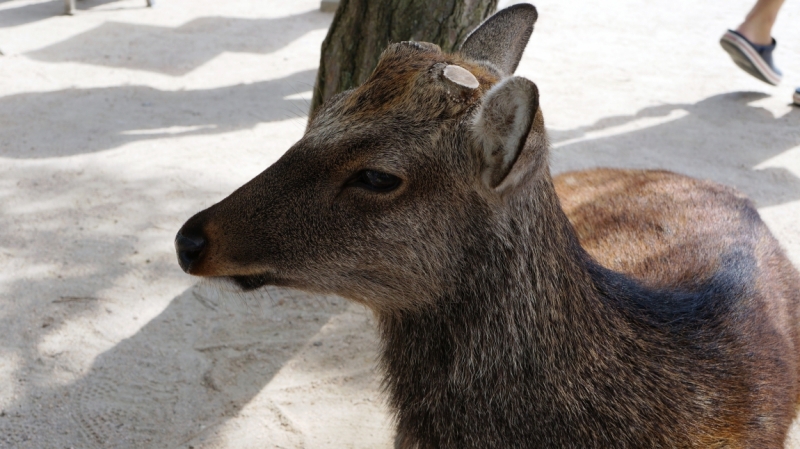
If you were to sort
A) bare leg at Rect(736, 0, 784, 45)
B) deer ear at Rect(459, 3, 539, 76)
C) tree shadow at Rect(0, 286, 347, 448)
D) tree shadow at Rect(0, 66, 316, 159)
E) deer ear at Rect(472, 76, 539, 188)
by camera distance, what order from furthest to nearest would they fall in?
bare leg at Rect(736, 0, 784, 45)
tree shadow at Rect(0, 66, 316, 159)
tree shadow at Rect(0, 286, 347, 448)
deer ear at Rect(459, 3, 539, 76)
deer ear at Rect(472, 76, 539, 188)

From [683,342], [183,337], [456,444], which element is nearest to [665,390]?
[683,342]

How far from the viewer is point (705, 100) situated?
8273 mm

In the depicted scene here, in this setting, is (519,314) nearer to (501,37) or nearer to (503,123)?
(503,123)

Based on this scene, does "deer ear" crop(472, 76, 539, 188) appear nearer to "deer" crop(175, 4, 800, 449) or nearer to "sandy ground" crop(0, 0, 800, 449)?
"deer" crop(175, 4, 800, 449)

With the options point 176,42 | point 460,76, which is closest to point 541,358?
point 460,76

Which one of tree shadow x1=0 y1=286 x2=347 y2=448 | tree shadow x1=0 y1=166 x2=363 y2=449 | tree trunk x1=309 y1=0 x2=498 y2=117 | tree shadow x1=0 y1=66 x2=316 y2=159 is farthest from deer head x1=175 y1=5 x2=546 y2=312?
tree shadow x1=0 y1=66 x2=316 y2=159

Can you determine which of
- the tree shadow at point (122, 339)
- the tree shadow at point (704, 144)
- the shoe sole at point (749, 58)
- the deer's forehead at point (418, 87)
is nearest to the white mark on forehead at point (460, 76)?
the deer's forehead at point (418, 87)

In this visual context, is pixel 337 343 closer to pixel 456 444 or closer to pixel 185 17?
pixel 456 444

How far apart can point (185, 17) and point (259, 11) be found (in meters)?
1.07

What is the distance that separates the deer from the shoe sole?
608 cm

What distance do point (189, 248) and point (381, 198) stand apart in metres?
0.65

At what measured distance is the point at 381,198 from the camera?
2.49m

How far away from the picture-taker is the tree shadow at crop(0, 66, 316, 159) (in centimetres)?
640

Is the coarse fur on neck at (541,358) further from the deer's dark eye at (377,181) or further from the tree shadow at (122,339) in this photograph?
the tree shadow at (122,339)
